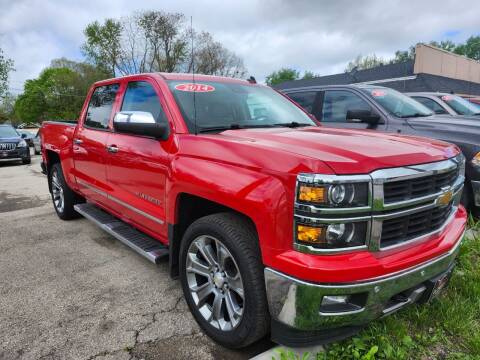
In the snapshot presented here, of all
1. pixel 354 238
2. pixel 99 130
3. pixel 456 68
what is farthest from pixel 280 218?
pixel 456 68

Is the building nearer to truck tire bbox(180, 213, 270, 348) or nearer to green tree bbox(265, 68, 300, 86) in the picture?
truck tire bbox(180, 213, 270, 348)

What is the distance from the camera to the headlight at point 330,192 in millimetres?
1831

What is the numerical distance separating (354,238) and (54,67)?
256ft

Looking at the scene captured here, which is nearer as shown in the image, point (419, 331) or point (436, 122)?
point (419, 331)

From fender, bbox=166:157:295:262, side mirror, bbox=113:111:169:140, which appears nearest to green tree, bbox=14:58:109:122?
side mirror, bbox=113:111:169:140

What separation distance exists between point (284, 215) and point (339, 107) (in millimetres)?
4495

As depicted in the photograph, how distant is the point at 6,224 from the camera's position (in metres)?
5.40

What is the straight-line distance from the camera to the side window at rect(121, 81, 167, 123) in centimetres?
317

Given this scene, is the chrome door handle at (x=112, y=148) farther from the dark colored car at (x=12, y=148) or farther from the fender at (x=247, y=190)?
the dark colored car at (x=12, y=148)

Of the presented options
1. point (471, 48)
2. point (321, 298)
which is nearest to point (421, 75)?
point (321, 298)

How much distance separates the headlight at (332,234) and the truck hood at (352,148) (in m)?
0.28

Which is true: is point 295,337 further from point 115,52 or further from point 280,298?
point 115,52

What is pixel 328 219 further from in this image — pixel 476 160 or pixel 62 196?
pixel 62 196

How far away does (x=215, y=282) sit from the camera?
8.19 ft
